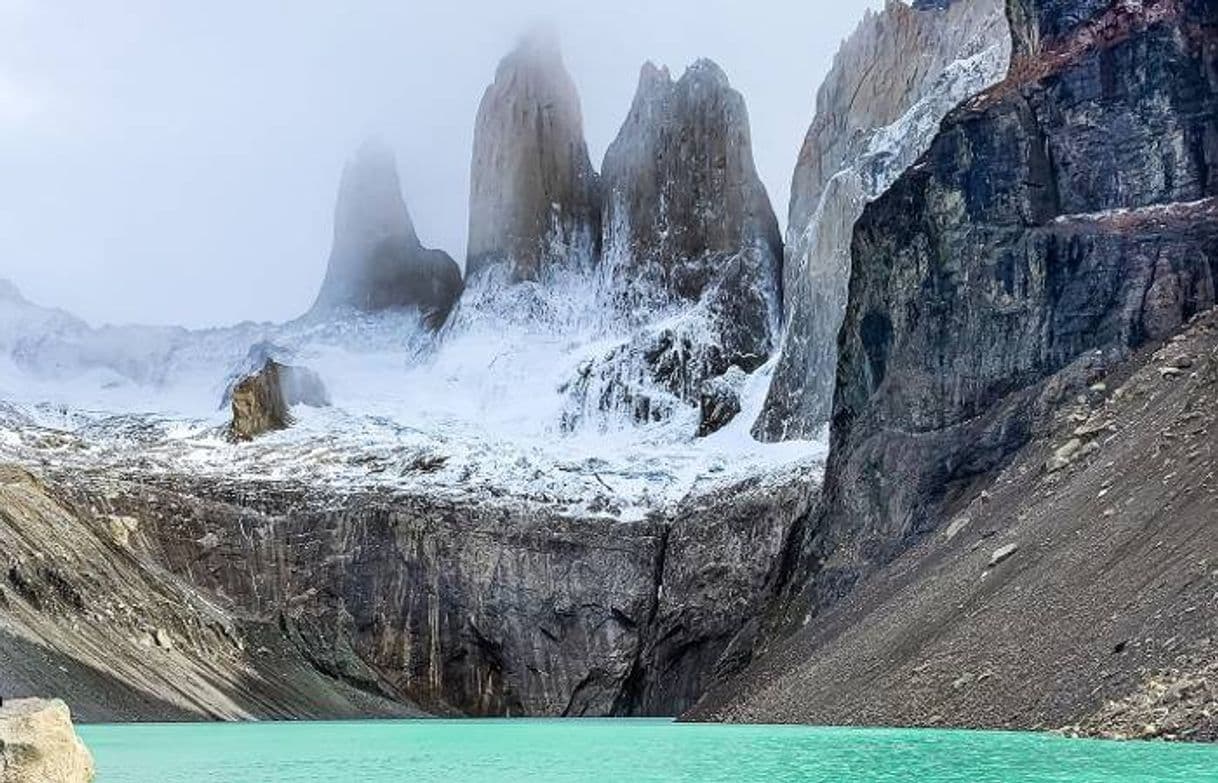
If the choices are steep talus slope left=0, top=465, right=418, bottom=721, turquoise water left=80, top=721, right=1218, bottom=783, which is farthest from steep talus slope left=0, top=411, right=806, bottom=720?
turquoise water left=80, top=721, right=1218, bottom=783

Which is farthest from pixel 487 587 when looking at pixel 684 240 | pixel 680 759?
pixel 680 759

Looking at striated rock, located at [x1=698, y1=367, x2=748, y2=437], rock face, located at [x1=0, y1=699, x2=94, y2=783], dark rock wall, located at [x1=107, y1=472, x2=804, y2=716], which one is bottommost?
dark rock wall, located at [x1=107, y1=472, x2=804, y2=716]

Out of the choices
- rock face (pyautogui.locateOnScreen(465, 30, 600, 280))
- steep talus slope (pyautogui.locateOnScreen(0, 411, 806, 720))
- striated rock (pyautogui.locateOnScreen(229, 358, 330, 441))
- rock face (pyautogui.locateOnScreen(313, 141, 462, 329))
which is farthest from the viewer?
rock face (pyautogui.locateOnScreen(313, 141, 462, 329))

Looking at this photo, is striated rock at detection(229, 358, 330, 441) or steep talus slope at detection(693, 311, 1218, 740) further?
striated rock at detection(229, 358, 330, 441)

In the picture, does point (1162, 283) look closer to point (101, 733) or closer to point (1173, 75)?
point (1173, 75)

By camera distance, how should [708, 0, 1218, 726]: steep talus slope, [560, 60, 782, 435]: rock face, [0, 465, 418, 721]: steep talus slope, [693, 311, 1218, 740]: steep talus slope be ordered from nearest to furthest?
[693, 311, 1218, 740]: steep talus slope → [708, 0, 1218, 726]: steep talus slope → [0, 465, 418, 721]: steep talus slope → [560, 60, 782, 435]: rock face

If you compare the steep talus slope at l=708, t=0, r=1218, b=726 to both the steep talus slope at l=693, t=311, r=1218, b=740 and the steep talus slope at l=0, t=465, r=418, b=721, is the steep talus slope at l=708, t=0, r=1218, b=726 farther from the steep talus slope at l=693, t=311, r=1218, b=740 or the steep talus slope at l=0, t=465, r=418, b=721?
the steep talus slope at l=0, t=465, r=418, b=721

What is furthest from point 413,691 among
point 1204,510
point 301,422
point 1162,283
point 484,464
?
point 1204,510
